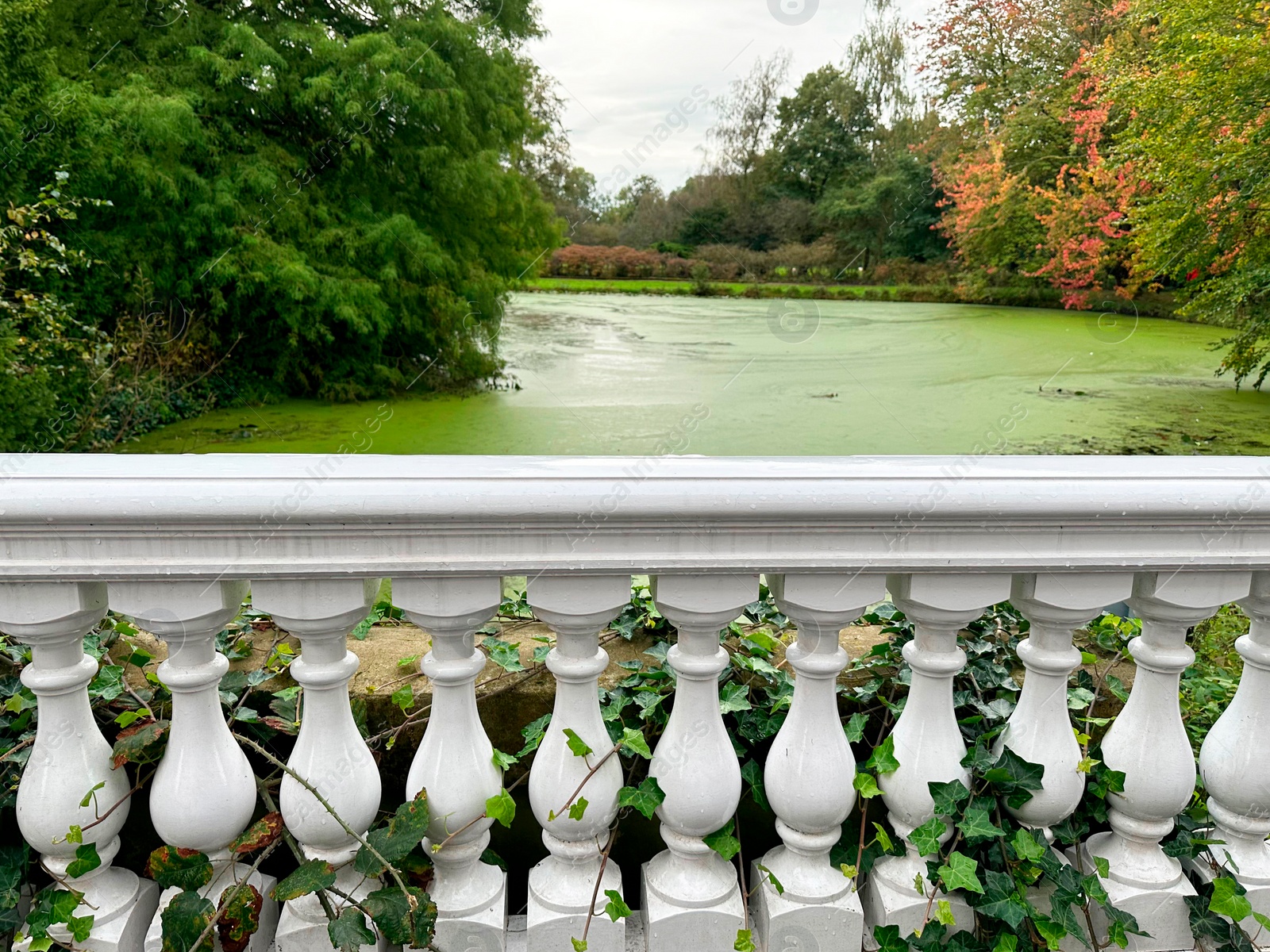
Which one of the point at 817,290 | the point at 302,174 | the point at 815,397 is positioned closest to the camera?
the point at 302,174

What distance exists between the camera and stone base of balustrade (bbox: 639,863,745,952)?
0.64 metres

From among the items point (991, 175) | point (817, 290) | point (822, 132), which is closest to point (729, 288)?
point (817, 290)

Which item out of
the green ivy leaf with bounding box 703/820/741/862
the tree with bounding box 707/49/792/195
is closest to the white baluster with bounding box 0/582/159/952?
the green ivy leaf with bounding box 703/820/741/862

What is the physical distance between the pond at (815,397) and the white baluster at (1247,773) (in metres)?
3.93

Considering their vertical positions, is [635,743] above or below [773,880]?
above

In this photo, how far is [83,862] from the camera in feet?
1.95

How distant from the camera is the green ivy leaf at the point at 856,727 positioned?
681mm

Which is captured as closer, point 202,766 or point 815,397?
point 202,766

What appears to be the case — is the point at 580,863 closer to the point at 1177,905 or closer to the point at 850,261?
the point at 1177,905

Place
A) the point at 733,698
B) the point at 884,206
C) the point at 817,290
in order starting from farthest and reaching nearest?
the point at 817,290, the point at 884,206, the point at 733,698

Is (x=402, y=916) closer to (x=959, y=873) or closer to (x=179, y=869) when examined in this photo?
(x=179, y=869)

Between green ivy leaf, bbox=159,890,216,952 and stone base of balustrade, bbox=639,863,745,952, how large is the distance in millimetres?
315

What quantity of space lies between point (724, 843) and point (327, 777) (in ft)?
0.97

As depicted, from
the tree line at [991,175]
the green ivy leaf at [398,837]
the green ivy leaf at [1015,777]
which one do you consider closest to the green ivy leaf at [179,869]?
the green ivy leaf at [398,837]
